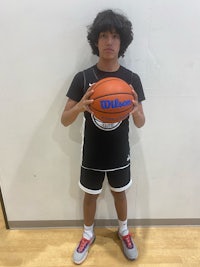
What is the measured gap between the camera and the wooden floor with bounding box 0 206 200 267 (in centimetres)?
152

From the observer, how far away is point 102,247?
5.30ft

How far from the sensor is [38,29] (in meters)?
1.25

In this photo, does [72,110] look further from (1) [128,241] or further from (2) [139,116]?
(1) [128,241]

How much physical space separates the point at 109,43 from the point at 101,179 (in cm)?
68

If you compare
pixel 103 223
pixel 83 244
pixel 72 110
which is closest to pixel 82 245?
pixel 83 244

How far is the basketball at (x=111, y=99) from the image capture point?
41.8 inches

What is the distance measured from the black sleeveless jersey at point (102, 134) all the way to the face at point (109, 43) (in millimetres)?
97

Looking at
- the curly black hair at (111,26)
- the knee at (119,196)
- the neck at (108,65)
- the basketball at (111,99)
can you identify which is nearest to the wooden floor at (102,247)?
the knee at (119,196)

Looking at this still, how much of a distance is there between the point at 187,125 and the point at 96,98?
0.63 meters

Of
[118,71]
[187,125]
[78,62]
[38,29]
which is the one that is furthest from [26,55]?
[187,125]

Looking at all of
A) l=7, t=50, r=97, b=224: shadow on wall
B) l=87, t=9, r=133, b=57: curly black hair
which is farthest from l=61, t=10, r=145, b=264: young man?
l=7, t=50, r=97, b=224: shadow on wall

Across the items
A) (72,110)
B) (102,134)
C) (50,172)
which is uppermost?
(72,110)

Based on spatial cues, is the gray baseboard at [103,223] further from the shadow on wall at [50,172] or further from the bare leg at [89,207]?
the bare leg at [89,207]

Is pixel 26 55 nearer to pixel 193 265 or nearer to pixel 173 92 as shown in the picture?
pixel 173 92
